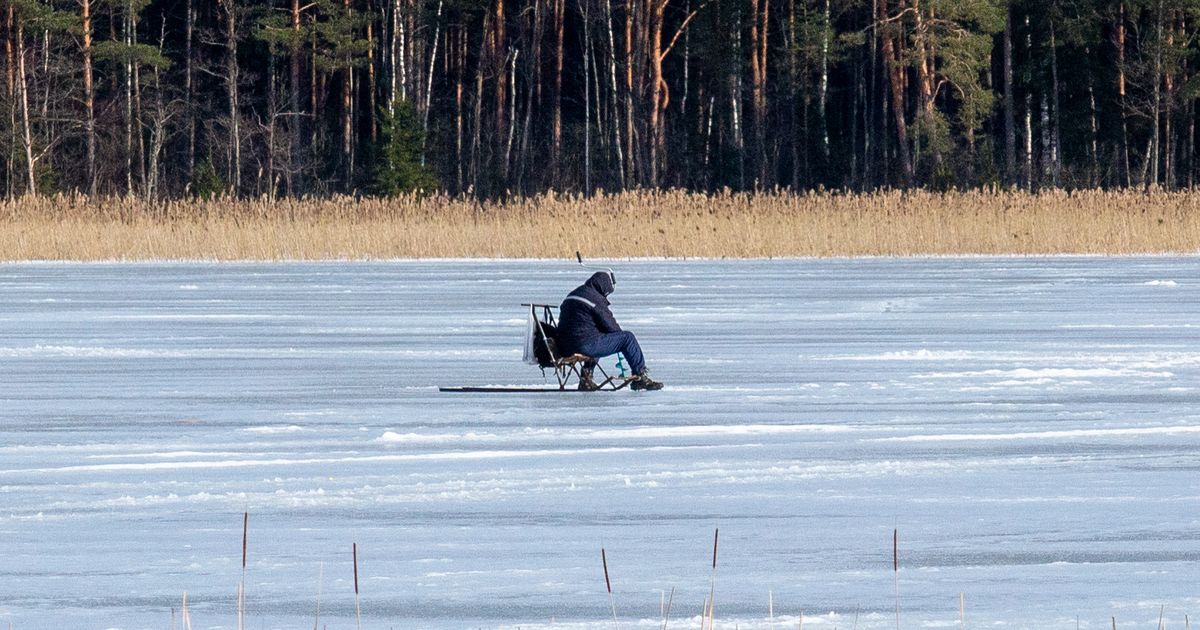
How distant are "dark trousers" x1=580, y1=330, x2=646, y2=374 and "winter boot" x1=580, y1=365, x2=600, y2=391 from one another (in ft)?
0.31

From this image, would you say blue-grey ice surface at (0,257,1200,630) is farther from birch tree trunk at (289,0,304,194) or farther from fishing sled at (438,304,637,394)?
birch tree trunk at (289,0,304,194)

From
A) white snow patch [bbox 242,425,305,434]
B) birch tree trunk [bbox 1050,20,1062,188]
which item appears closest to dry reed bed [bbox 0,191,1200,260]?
white snow patch [bbox 242,425,305,434]

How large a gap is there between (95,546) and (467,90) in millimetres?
53835

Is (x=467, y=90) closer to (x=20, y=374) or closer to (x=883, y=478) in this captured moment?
(x=20, y=374)

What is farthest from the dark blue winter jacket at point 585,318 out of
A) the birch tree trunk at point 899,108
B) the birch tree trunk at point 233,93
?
the birch tree trunk at point 233,93

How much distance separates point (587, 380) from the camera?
38.2 ft

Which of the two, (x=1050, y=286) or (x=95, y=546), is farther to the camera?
(x=1050, y=286)

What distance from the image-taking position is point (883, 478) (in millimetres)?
8148

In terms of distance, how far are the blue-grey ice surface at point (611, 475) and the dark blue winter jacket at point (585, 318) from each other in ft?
1.43

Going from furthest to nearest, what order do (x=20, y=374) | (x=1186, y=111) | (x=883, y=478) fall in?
(x=1186, y=111), (x=20, y=374), (x=883, y=478)

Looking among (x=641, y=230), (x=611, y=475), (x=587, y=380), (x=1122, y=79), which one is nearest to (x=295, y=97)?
(x=1122, y=79)

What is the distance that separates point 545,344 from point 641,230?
16378 millimetres

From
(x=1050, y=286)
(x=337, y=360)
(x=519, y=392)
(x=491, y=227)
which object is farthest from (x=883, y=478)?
(x=491, y=227)

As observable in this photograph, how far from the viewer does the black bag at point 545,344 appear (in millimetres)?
11672
